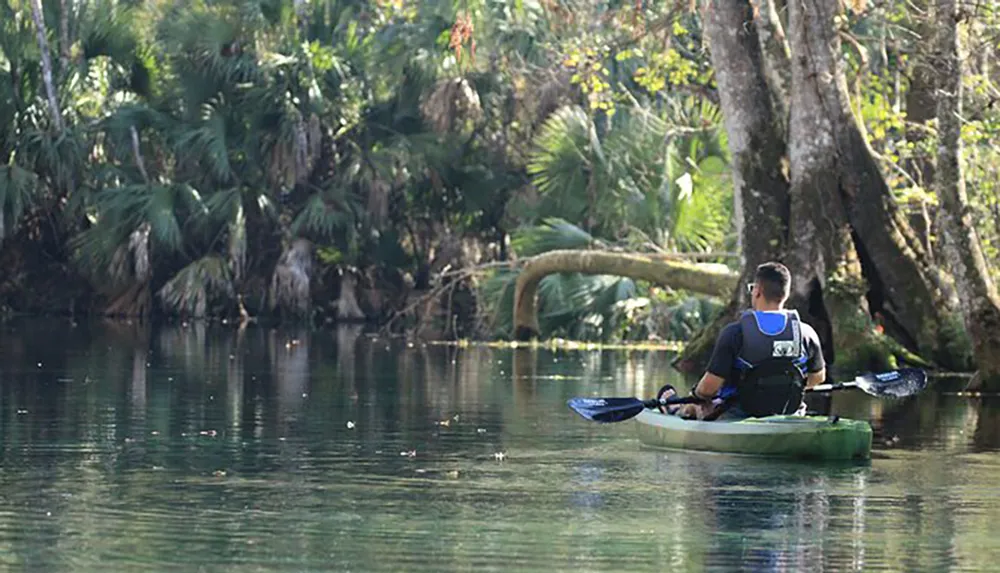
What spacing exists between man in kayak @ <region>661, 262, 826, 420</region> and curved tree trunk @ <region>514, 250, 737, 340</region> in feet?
41.4

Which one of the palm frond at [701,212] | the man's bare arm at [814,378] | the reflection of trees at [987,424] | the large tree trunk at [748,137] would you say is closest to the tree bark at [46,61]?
the palm frond at [701,212]

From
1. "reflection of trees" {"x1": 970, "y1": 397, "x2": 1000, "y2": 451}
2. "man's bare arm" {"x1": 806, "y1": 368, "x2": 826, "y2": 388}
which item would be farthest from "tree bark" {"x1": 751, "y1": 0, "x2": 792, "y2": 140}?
"man's bare arm" {"x1": 806, "y1": 368, "x2": 826, "y2": 388}

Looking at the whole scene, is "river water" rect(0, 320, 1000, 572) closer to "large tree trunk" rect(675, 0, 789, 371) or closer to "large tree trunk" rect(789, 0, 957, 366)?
"large tree trunk" rect(789, 0, 957, 366)

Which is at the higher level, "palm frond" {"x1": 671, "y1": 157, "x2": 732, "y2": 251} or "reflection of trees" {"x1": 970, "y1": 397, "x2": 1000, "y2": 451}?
"palm frond" {"x1": 671, "y1": 157, "x2": 732, "y2": 251}

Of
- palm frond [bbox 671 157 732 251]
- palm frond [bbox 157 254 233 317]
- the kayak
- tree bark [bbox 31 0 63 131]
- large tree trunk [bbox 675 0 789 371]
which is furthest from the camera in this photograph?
tree bark [bbox 31 0 63 131]

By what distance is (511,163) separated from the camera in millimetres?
43844

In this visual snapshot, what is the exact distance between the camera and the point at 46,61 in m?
42.3

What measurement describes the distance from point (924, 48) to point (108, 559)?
58.4 feet

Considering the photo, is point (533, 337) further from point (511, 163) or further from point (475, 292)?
point (511, 163)

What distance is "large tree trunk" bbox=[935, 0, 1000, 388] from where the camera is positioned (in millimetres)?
22000

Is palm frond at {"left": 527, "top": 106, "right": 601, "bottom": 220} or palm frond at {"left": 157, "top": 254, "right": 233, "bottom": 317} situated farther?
palm frond at {"left": 157, "top": 254, "right": 233, "bottom": 317}

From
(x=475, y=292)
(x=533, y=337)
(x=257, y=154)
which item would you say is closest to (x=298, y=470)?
(x=533, y=337)

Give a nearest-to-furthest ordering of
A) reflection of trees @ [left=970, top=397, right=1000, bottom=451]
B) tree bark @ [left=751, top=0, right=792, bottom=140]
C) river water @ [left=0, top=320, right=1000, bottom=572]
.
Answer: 1. river water @ [left=0, top=320, right=1000, bottom=572]
2. reflection of trees @ [left=970, top=397, right=1000, bottom=451]
3. tree bark @ [left=751, top=0, right=792, bottom=140]

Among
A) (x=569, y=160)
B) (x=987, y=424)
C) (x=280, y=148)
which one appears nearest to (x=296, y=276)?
(x=280, y=148)
